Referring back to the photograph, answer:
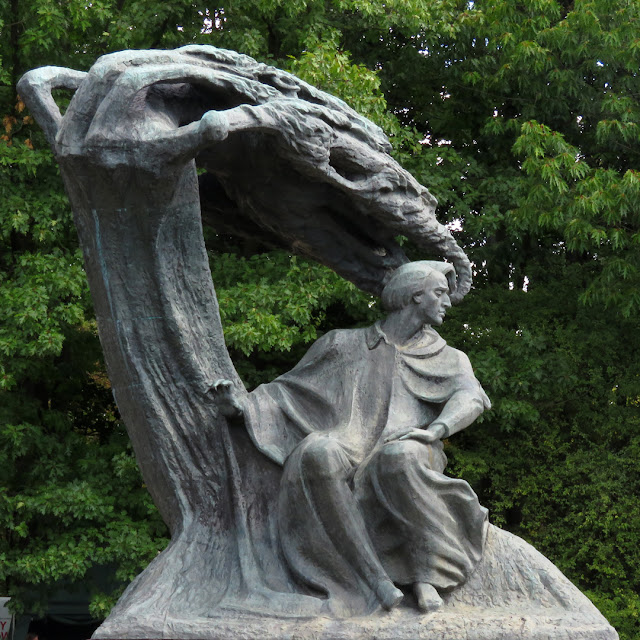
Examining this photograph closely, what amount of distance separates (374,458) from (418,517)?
337mm

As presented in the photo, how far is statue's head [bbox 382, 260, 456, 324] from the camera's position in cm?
618

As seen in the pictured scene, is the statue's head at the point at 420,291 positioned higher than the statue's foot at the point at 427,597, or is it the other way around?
the statue's head at the point at 420,291

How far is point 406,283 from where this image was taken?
620 centimetres

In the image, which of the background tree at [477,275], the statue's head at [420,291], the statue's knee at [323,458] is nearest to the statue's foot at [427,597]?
the statue's knee at [323,458]

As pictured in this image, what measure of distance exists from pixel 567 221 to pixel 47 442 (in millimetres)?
5100

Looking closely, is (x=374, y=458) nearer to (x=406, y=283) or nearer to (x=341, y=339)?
(x=341, y=339)

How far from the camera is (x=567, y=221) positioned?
10.6 m

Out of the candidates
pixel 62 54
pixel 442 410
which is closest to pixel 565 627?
pixel 442 410

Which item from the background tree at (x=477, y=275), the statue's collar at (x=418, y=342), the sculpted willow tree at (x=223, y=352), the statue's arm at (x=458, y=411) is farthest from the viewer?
the background tree at (x=477, y=275)

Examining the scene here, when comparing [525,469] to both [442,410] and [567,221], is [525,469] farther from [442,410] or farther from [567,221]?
[442,410]

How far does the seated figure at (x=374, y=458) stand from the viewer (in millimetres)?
5473

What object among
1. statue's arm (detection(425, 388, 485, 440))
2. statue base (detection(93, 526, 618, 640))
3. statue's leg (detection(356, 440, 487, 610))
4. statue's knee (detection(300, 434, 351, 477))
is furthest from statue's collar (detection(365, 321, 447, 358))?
statue base (detection(93, 526, 618, 640))

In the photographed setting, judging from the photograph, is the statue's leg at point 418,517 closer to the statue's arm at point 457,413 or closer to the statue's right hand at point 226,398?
the statue's arm at point 457,413

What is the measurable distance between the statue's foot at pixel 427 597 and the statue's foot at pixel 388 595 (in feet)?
0.31
